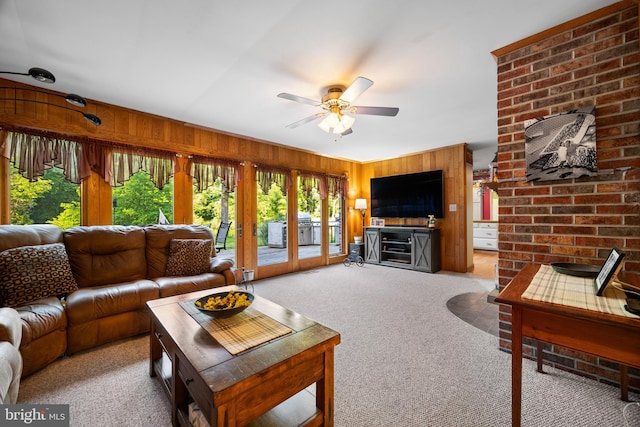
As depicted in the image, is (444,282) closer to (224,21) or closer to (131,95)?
(224,21)

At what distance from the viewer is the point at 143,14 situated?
1.75 metres

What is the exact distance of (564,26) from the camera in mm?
1825

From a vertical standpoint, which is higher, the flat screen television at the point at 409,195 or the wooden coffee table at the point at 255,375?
the flat screen television at the point at 409,195

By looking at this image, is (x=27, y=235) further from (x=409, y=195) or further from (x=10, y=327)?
(x=409, y=195)

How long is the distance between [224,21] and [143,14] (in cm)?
53

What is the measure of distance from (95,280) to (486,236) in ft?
27.2

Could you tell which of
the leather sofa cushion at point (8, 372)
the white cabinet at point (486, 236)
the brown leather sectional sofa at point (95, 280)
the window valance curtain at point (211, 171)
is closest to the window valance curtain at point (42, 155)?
the brown leather sectional sofa at point (95, 280)

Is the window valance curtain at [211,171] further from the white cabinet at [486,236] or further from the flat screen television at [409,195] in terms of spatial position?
the white cabinet at [486,236]

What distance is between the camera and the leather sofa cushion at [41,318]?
176cm

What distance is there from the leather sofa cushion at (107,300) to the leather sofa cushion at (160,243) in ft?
1.27

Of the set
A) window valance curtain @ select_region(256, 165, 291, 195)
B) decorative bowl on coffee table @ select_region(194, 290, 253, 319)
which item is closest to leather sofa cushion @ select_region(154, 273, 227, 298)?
decorative bowl on coffee table @ select_region(194, 290, 253, 319)

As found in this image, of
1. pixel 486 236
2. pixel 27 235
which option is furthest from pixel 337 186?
pixel 27 235

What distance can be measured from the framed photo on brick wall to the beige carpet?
1.42 meters

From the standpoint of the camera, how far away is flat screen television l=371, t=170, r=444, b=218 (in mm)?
5160
